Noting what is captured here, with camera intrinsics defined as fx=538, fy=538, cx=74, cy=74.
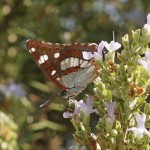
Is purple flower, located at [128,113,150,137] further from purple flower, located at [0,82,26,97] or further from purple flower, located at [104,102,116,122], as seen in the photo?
purple flower, located at [0,82,26,97]

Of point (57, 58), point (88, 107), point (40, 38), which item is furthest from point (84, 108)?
point (40, 38)

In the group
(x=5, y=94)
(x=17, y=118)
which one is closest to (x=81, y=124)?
(x=17, y=118)

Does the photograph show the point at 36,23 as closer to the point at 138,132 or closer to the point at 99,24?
the point at 99,24

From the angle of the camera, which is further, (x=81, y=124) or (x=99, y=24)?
(x=99, y=24)

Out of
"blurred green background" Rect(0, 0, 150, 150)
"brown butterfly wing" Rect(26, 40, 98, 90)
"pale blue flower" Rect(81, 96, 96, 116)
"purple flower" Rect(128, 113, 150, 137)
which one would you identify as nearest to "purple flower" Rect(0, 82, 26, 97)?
"blurred green background" Rect(0, 0, 150, 150)

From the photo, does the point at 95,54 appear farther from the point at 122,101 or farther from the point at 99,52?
the point at 122,101

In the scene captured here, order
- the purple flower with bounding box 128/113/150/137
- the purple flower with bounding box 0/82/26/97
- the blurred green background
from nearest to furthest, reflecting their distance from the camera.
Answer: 1. the purple flower with bounding box 128/113/150/137
2. the blurred green background
3. the purple flower with bounding box 0/82/26/97
